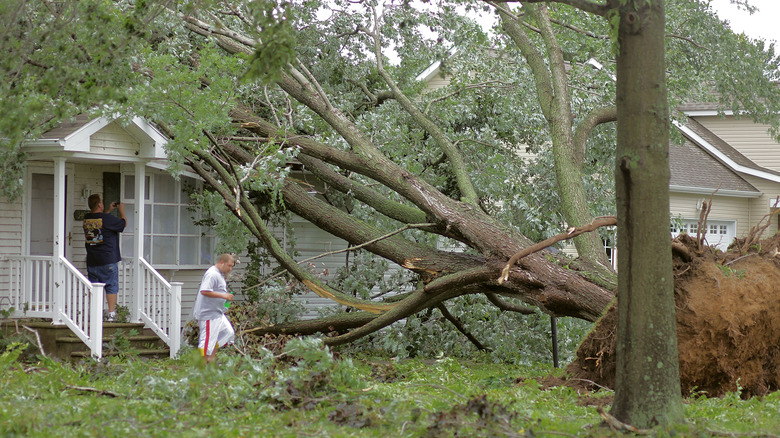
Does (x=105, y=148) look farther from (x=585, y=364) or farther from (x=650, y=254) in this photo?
(x=650, y=254)

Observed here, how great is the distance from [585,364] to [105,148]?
6.81 metres

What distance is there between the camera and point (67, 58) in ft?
22.2

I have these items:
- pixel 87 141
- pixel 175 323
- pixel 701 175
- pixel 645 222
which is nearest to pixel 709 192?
pixel 701 175

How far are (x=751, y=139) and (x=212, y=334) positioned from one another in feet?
56.1

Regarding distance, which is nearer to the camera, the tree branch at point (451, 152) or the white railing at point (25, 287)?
the white railing at point (25, 287)

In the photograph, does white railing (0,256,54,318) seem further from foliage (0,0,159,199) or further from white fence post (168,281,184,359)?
foliage (0,0,159,199)

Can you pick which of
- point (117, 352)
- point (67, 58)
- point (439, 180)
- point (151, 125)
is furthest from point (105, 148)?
point (439, 180)

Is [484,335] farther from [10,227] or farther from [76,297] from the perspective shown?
[10,227]

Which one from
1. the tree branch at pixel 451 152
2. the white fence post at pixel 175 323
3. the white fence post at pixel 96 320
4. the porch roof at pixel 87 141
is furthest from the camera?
the white fence post at pixel 175 323

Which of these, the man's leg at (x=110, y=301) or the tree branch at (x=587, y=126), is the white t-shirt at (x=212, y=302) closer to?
the man's leg at (x=110, y=301)

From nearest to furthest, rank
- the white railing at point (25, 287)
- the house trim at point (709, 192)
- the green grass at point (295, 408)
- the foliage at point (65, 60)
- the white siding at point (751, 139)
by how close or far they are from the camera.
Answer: the green grass at point (295, 408)
the foliage at point (65, 60)
the white railing at point (25, 287)
the house trim at point (709, 192)
the white siding at point (751, 139)

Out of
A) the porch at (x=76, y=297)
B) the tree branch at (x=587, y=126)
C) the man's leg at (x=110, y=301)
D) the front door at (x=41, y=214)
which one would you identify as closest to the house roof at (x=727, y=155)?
the tree branch at (x=587, y=126)

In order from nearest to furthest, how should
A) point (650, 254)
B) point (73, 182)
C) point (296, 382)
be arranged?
point (650, 254), point (296, 382), point (73, 182)

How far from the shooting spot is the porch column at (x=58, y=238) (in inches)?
402
